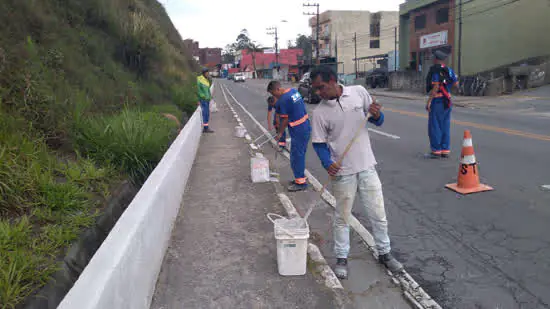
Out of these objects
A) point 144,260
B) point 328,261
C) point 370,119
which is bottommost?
point 328,261

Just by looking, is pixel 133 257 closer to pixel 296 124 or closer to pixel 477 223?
pixel 477 223

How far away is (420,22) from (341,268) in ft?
129

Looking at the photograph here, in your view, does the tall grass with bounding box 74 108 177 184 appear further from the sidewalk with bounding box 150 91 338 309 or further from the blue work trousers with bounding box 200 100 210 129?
the blue work trousers with bounding box 200 100 210 129

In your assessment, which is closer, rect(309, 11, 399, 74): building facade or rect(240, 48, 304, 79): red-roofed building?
rect(309, 11, 399, 74): building facade

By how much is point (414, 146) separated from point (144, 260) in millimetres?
7721

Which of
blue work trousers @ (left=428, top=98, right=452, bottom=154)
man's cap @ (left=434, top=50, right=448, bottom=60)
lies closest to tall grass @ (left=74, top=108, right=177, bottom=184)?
blue work trousers @ (left=428, top=98, right=452, bottom=154)

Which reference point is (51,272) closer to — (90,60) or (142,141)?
(142,141)

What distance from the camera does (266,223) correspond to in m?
5.62

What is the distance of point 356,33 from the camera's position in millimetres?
75625

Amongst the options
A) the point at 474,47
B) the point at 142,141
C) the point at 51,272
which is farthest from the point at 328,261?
the point at 474,47

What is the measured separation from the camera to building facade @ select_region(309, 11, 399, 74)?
74750 mm

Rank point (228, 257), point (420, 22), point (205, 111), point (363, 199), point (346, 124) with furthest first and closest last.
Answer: point (420, 22)
point (205, 111)
point (228, 257)
point (363, 199)
point (346, 124)

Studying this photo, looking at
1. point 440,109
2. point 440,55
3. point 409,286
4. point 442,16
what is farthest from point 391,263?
point 442,16

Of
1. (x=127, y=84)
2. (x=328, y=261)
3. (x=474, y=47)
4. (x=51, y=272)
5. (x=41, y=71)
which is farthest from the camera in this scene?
(x=474, y=47)
